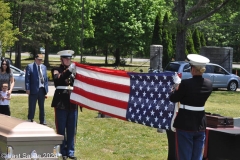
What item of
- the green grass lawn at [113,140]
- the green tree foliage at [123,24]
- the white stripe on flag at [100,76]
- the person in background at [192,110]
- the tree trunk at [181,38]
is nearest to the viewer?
the person in background at [192,110]

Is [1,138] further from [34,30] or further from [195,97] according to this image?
[34,30]

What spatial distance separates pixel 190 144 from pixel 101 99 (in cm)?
291

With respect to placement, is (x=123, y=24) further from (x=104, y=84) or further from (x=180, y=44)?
(x=104, y=84)

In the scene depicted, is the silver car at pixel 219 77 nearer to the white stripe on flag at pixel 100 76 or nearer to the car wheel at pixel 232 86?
the car wheel at pixel 232 86

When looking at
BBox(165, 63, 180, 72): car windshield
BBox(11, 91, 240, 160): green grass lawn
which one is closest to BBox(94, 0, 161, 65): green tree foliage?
BBox(165, 63, 180, 72): car windshield

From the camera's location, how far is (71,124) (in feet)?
31.9

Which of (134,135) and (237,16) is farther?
(237,16)

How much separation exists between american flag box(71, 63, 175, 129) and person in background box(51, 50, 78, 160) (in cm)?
16

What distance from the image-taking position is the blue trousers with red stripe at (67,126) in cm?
965

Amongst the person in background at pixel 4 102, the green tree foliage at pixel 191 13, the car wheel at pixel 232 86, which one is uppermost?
the green tree foliage at pixel 191 13

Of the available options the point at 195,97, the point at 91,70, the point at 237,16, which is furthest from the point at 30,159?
the point at 237,16

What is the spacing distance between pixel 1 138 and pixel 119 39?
51759 mm

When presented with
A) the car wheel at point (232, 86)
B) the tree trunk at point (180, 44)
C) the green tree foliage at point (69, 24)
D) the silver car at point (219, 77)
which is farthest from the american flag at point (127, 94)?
the green tree foliage at point (69, 24)

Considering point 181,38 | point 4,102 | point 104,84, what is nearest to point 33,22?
point 181,38
